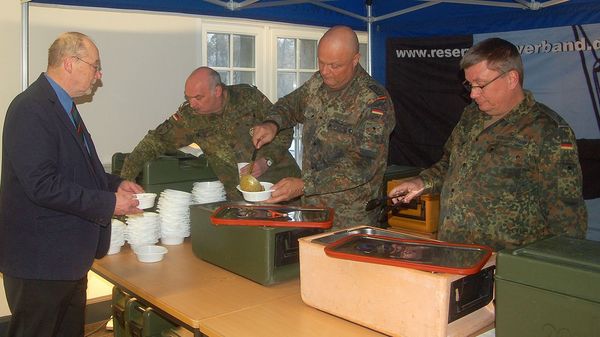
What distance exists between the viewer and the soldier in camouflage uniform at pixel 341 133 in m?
2.42

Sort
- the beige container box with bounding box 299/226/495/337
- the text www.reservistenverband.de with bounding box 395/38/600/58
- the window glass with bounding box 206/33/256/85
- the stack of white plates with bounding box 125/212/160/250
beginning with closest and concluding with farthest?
the beige container box with bounding box 299/226/495/337
the stack of white plates with bounding box 125/212/160/250
the text www.reservistenverband.de with bounding box 395/38/600/58
the window glass with bounding box 206/33/256/85

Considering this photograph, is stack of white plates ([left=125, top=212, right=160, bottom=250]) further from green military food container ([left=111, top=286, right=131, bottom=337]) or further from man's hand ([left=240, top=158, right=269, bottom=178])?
man's hand ([left=240, top=158, right=269, bottom=178])

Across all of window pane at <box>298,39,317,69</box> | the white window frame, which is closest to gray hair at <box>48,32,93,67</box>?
the white window frame

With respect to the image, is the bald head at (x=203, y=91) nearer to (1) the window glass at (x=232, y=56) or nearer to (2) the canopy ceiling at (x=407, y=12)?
(2) the canopy ceiling at (x=407, y=12)

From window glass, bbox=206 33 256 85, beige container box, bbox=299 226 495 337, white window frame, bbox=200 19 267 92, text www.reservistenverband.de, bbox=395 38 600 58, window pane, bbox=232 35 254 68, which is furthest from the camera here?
window pane, bbox=232 35 254 68

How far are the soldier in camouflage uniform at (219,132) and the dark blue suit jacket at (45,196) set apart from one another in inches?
45.6

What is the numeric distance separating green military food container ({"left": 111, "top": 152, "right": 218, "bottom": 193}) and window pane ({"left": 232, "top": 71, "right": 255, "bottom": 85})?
143 cm

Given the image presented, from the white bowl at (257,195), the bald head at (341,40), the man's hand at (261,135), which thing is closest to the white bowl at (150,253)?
the white bowl at (257,195)

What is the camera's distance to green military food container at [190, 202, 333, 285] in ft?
6.69

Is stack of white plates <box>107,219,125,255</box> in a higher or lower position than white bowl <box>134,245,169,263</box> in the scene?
higher

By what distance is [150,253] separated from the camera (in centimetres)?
245

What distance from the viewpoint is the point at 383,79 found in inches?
173

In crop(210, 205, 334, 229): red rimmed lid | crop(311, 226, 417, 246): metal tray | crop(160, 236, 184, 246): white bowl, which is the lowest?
crop(160, 236, 184, 246): white bowl

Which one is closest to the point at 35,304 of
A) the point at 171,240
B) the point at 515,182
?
the point at 171,240
